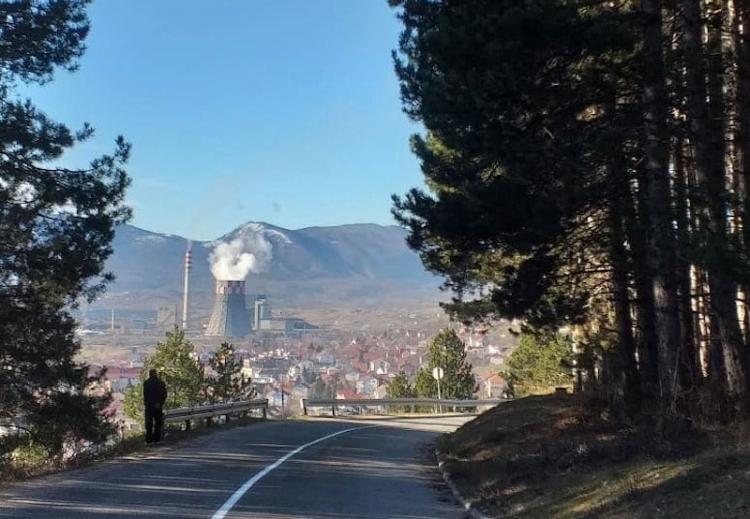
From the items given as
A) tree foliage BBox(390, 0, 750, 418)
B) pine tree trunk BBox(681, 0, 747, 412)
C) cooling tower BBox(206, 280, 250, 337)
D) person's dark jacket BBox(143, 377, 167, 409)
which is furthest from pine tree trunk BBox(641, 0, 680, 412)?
cooling tower BBox(206, 280, 250, 337)

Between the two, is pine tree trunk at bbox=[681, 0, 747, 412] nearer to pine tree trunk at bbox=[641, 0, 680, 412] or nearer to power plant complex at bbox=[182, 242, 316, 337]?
pine tree trunk at bbox=[641, 0, 680, 412]

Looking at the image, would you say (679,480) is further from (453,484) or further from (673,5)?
(673,5)

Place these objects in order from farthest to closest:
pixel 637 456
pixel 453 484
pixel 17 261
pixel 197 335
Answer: pixel 197 335, pixel 17 261, pixel 453 484, pixel 637 456

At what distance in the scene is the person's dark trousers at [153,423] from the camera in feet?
60.7

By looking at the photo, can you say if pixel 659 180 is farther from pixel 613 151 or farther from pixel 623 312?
pixel 623 312

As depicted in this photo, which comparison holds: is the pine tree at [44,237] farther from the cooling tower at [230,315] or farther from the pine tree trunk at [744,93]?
the cooling tower at [230,315]

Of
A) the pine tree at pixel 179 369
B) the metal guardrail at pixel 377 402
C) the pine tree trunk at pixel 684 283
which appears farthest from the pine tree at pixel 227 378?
the pine tree trunk at pixel 684 283

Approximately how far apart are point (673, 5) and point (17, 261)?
15160 millimetres

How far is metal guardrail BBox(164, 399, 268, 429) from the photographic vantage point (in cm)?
2156

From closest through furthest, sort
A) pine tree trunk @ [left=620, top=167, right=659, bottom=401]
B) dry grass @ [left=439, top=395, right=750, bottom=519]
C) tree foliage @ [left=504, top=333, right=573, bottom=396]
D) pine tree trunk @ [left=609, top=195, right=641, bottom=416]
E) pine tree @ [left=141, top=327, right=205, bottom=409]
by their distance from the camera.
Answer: dry grass @ [left=439, top=395, right=750, bottom=519] < pine tree trunk @ [left=620, top=167, right=659, bottom=401] < pine tree trunk @ [left=609, top=195, right=641, bottom=416] < tree foliage @ [left=504, top=333, right=573, bottom=396] < pine tree @ [left=141, top=327, right=205, bottom=409]

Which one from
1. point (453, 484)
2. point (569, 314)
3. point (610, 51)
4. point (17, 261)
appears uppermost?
point (610, 51)

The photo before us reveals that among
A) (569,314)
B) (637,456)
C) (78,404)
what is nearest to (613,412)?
(569,314)

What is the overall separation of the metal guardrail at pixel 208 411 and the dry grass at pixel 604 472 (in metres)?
9.22

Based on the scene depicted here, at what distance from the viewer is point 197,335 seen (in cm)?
10850
